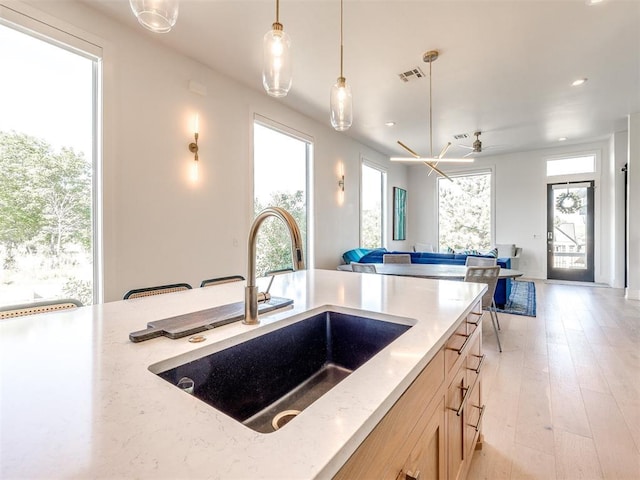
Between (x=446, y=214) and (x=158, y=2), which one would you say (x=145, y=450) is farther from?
(x=446, y=214)

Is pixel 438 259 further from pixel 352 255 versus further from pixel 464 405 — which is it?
pixel 464 405

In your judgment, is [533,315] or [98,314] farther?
[533,315]

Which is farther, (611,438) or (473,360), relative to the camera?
(611,438)

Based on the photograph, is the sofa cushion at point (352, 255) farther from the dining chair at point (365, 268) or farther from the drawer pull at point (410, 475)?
the drawer pull at point (410, 475)

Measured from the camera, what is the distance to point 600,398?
84.7 inches

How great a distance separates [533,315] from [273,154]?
4177 millimetres

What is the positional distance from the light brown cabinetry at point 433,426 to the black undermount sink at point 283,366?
23cm

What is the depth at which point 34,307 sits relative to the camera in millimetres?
1249

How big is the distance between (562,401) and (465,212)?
6.54 metres

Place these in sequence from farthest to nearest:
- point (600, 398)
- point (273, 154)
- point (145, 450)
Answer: point (273, 154)
point (600, 398)
point (145, 450)

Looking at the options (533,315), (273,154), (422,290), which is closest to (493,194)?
(533,315)

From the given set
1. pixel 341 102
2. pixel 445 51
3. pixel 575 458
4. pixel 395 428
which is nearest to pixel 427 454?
pixel 395 428

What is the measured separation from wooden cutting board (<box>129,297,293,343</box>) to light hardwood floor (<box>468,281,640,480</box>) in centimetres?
145

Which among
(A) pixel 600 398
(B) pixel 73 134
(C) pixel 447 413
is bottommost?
A: (A) pixel 600 398
